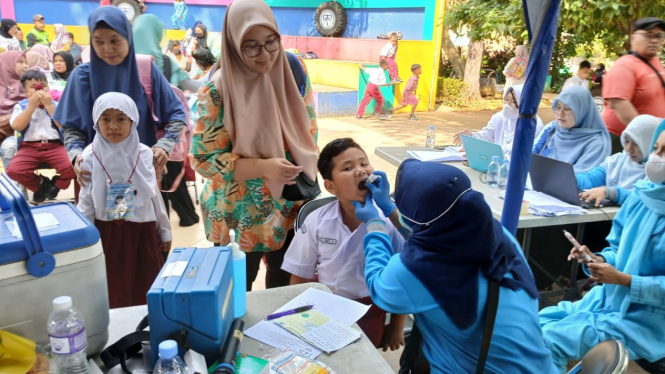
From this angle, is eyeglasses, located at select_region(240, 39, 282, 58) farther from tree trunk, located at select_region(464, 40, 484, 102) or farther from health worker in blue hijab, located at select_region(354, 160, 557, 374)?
tree trunk, located at select_region(464, 40, 484, 102)

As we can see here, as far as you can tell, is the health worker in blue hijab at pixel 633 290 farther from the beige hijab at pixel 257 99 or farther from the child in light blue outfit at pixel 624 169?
the beige hijab at pixel 257 99

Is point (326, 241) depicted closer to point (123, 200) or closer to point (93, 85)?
point (123, 200)

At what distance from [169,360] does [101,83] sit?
1743 mm

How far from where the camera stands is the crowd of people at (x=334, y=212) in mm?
1337

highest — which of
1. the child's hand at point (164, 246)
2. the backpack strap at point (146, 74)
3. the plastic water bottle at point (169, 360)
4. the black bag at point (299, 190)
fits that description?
the backpack strap at point (146, 74)

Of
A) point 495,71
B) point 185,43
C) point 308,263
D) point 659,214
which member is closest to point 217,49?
point 185,43

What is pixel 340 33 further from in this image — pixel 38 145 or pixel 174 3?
pixel 38 145

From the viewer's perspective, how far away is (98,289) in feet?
3.71

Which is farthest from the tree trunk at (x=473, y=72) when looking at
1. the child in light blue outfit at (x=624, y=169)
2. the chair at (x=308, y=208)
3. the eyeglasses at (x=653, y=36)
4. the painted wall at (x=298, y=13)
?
the chair at (x=308, y=208)

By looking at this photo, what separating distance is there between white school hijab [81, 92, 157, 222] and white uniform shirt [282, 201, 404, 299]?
2.68 ft

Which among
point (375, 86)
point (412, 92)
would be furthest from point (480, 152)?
point (412, 92)

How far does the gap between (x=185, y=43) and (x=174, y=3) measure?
405cm

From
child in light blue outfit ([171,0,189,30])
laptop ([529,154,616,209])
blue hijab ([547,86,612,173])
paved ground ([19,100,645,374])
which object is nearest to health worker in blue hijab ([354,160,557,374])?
laptop ([529,154,616,209])

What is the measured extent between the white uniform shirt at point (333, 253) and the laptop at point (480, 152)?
1.30m
